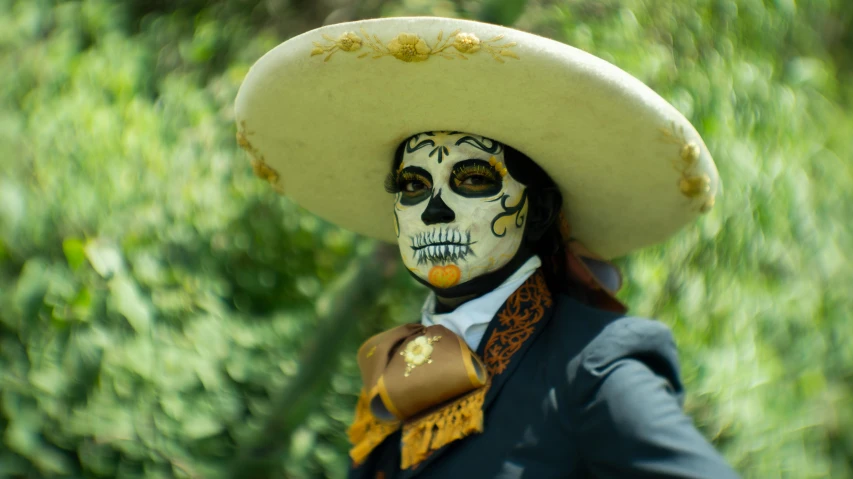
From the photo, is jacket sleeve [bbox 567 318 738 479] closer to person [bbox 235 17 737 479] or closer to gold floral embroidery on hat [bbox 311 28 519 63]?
person [bbox 235 17 737 479]

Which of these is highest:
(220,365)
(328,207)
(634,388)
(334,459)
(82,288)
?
(634,388)

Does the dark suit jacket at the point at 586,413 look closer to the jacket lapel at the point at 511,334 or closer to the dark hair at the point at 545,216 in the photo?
the jacket lapel at the point at 511,334

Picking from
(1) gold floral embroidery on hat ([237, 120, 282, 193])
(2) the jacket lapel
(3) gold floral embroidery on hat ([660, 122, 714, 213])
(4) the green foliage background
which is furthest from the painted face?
(4) the green foliage background

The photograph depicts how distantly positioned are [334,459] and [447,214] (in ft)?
5.85

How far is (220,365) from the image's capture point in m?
3.23

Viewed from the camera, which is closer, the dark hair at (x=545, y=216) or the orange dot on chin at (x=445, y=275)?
the orange dot on chin at (x=445, y=275)

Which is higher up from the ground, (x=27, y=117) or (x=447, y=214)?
(x=447, y=214)

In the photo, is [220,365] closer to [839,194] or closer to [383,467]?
[383,467]

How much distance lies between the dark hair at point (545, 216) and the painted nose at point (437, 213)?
20 cm

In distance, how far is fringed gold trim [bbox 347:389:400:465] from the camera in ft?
6.40

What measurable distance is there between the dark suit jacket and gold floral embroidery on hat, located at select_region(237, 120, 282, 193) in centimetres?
87

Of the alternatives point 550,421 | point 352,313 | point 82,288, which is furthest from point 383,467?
point 82,288

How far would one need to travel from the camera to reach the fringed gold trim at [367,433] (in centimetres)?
195

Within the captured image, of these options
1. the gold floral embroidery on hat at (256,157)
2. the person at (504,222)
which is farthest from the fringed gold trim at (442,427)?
the gold floral embroidery on hat at (256,157)
